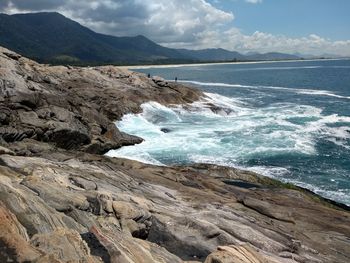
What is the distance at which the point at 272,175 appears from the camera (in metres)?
38.1

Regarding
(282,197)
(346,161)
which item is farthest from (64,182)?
(346,161)

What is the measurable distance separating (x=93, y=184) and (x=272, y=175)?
21918 millimetres

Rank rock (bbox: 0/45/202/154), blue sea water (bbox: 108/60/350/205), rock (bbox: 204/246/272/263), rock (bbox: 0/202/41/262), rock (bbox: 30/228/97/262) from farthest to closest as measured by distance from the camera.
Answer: blue sea water (bbox: 108/60/350/205), rock (bbox: 0/45/202/154), rock (bbox: 204/246/272/263), rock (bbox: 30/228/97/262), rock (bbox: 0/202/41/262)

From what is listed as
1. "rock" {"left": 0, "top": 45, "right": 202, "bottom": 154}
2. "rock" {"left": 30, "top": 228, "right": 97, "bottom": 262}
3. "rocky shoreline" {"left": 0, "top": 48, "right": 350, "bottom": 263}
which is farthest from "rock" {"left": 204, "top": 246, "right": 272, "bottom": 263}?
"rock" {"left": 0, "top": 45, "right": 202, "bottom": 154}

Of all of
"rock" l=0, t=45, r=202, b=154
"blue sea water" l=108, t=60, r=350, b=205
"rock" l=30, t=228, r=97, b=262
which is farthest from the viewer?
"blue sea water" l=108, t=60, r=350, b=205

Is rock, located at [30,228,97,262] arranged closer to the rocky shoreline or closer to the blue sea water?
the rocky shoreline

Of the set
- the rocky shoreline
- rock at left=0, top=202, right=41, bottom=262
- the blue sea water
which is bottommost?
the blue sea water

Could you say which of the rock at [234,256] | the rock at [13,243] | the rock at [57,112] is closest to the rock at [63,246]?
the rock at [13,243]

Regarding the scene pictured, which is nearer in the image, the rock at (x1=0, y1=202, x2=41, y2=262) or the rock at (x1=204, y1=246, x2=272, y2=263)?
the rock at (x1=0, y1=202, x2=41, y2=262)

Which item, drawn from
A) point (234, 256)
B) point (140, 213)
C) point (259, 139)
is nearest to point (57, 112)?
point (259, 139)

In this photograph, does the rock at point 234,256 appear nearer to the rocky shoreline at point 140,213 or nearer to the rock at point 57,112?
the rocky shoreline at point 140,213

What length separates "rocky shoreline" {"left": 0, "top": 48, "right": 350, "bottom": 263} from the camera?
43.6 feet

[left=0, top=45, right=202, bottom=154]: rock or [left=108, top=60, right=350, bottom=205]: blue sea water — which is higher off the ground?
[left=0, top=45, right=202, bottom=154]: rock

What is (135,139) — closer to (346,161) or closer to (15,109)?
(15,109)
